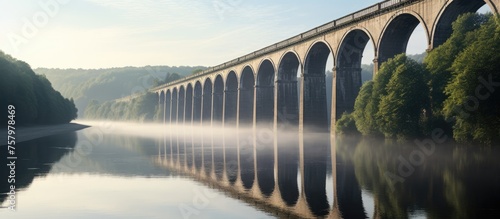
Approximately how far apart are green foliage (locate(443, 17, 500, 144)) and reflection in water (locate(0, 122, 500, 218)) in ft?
5.22

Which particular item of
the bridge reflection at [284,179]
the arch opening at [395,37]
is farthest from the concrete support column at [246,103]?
the bridge reflection at [284,179]

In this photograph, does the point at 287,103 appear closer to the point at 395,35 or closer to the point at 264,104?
the point at 264,104

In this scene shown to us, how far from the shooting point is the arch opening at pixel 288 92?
65.4 metres

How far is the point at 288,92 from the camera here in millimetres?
66875

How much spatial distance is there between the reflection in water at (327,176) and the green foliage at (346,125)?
1251 centimetres

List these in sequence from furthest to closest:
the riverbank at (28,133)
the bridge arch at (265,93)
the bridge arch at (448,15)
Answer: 1. the bridge arch at (265,93)
2. the riverbank at (28,133)
3. the bridge arch at (448,15)

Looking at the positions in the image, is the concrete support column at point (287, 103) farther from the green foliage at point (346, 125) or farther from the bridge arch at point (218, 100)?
the bridge arch at point (218, 100)

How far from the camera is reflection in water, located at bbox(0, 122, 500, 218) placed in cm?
1499

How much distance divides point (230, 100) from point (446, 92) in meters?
58.9

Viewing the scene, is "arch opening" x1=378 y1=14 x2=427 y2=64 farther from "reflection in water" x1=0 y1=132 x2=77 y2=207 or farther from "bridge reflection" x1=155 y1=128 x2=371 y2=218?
"reflection in water" x1=0 y1=132 x2=77 y2=207

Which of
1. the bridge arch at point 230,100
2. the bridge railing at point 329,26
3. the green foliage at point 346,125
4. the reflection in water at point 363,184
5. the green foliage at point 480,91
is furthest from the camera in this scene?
the bridge arch at point 230,100

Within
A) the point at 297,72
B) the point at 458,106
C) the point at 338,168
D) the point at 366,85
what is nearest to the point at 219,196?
the point at 338,168

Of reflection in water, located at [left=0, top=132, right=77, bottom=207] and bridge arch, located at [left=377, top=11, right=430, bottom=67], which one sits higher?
bridge arch, located at [left=377, top=11, right=430, bottom=67]


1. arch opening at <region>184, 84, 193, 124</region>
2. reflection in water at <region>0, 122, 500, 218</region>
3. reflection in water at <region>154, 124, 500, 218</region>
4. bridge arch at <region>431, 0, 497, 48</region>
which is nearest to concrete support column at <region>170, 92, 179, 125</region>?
arch opening at <region>184, 84, 193, 124</region>
